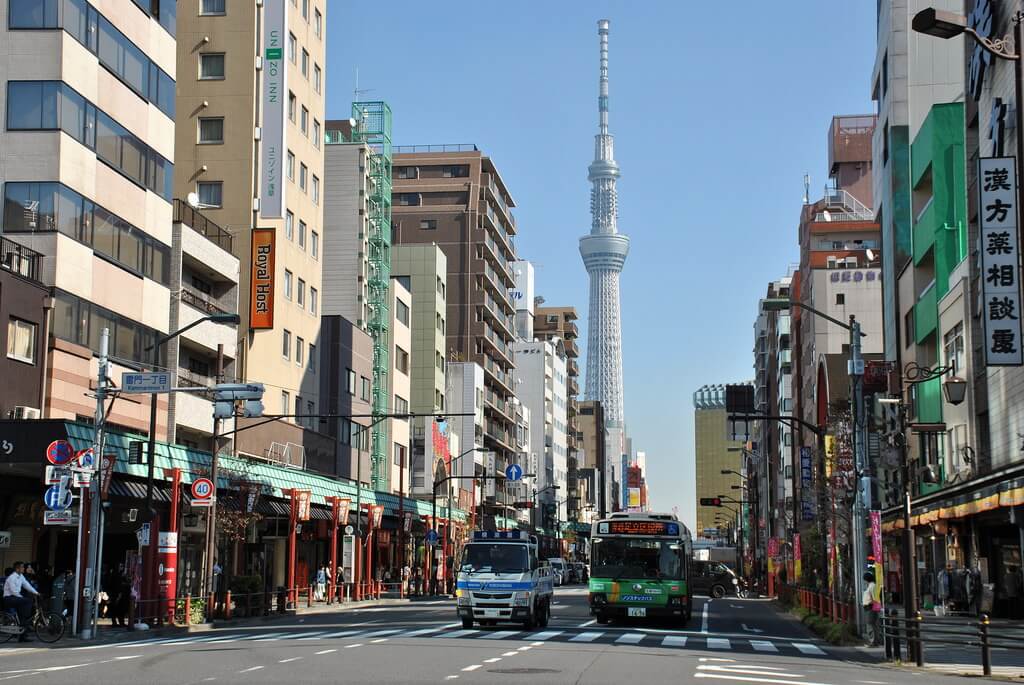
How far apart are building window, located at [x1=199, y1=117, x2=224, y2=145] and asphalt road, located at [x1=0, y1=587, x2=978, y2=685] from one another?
107 feet

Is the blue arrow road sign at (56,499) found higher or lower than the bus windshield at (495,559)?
higher

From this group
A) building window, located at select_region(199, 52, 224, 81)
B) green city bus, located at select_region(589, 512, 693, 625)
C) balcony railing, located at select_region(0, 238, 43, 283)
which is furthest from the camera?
building window, located at select_region(199, 52, 224, 81)

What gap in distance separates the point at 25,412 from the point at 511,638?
17.8 meters

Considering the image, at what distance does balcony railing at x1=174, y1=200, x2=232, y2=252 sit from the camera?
56.9 m

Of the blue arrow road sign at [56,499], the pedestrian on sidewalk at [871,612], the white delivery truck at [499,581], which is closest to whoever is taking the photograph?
the pedestrian on sidewalk at [871,612]

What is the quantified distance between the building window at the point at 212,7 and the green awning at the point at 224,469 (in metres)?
23.1

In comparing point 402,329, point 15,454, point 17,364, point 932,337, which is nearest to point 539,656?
point 15,454

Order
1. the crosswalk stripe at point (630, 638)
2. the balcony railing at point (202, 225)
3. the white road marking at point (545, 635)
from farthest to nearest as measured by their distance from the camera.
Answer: the balcony railing at point (202, 225)
the white road marking at point (545, 635)
the crosswalk stripe at point (630, 638)

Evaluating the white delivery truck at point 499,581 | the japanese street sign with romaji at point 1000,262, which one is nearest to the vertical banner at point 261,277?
the white delivery truck at point 499,581

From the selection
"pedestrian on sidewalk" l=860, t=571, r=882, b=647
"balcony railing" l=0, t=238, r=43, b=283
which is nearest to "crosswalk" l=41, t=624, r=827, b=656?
"pedestrian on sidewalk" l=860, t=571, r=882, b=647

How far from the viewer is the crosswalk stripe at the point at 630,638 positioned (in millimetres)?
30589

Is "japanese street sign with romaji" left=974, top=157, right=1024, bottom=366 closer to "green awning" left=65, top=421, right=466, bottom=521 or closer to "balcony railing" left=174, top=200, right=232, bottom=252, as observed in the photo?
"green awning" left=65, top=421, right=466, bottom=521

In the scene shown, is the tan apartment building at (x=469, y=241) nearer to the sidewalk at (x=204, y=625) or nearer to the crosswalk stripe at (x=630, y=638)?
the sidewalk at (x=204, y=625)

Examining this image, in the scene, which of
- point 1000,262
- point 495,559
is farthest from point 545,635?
point 1000,262
